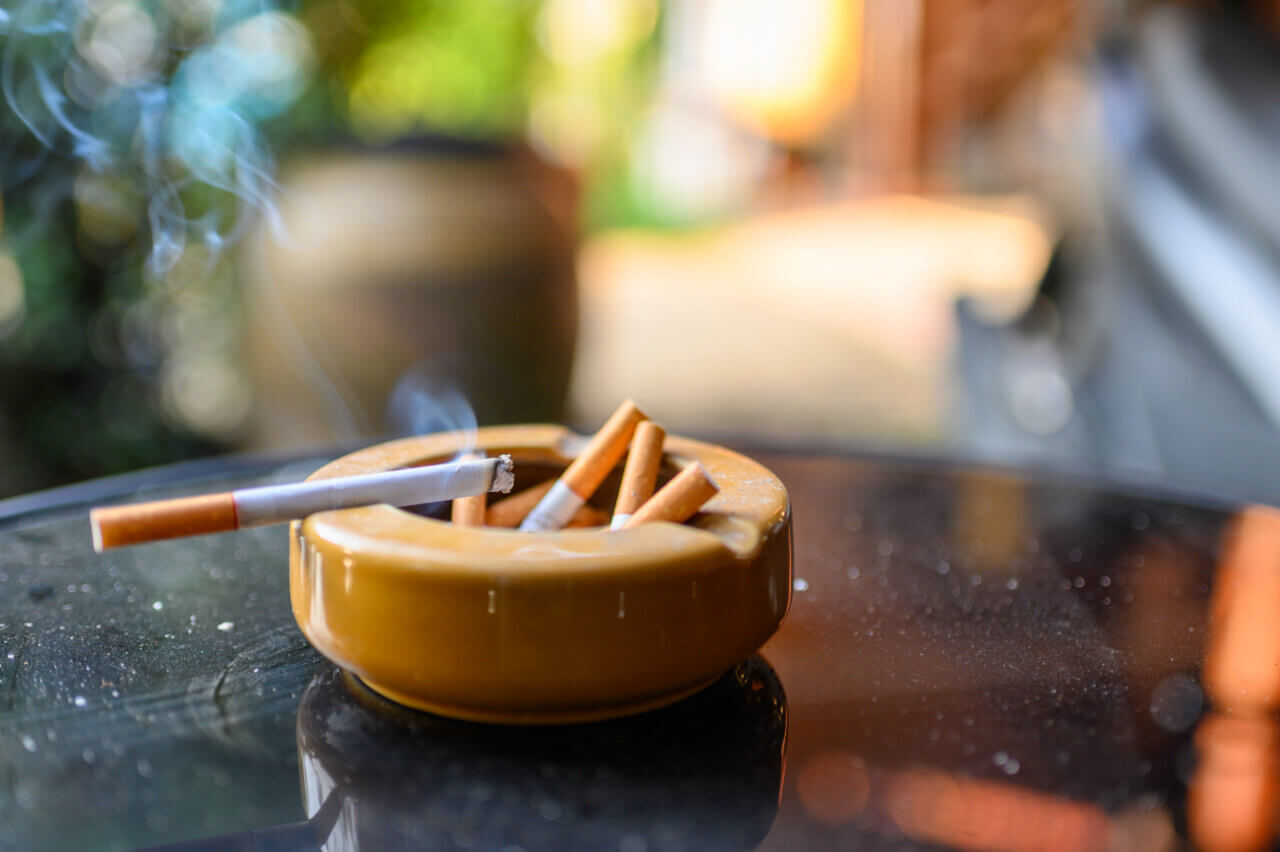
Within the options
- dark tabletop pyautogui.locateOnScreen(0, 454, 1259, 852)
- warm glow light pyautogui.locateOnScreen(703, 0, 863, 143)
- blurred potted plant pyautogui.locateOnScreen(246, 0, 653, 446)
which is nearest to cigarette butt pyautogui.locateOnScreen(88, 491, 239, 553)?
dark tabletop pyautogui.locateOnScreen(0, 454, 1259, 852)

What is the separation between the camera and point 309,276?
7.11 ft

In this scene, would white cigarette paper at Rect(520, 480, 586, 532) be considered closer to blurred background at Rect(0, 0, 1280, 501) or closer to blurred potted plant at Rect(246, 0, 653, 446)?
blurred background at Rect(0, 0, 1280, 501)

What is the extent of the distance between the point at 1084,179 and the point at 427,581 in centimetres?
387

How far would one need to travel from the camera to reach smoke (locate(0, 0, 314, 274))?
2094mm

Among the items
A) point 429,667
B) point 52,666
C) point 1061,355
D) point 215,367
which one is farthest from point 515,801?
point 215,367

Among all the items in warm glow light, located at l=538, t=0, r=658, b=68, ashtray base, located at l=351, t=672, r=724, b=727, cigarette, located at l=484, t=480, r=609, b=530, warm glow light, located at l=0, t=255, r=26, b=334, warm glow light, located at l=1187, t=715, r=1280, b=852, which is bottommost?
warm glow light, located at l=0, t=255, r=26, b=334

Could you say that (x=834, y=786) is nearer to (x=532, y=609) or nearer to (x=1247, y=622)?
(x=532, y=609)

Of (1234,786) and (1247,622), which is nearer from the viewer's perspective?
(1234,786)

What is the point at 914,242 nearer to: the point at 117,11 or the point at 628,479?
the point at 117,11

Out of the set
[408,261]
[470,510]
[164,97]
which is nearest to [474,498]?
[470,510]

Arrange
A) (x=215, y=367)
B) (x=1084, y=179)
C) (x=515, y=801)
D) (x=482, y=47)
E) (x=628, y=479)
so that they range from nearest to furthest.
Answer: (x=515, y=801), (x=628, y=479), (x=215, y=367), (x=482, y=47), (x=1084, y=179)

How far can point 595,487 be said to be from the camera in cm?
55

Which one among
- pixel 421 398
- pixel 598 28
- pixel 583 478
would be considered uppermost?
pixel 598 28

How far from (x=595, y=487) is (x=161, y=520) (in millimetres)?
218
